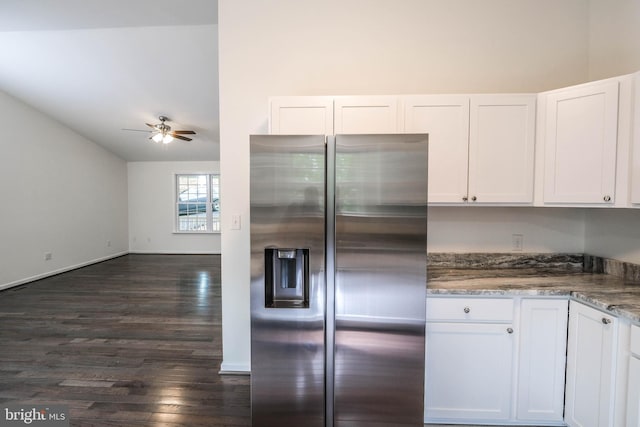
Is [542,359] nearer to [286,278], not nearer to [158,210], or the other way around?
Answer: [286,278]

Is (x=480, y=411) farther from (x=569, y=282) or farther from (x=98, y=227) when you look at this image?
(x=98, y=227)

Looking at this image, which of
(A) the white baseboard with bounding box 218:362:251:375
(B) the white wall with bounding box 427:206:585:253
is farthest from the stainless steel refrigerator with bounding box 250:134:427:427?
(B) the white wall with bounding box 427:206:585:253

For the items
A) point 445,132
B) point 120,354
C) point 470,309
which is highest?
point 445,132

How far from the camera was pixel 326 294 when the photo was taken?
5.16 ft

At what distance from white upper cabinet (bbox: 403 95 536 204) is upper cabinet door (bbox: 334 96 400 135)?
0.31 feet

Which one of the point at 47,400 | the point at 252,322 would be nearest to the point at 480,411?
the point at 252,322

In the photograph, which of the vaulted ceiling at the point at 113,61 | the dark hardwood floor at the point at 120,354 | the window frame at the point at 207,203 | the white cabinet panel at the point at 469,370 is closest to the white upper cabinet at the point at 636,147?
the white cabinet panel at the point at 469,370

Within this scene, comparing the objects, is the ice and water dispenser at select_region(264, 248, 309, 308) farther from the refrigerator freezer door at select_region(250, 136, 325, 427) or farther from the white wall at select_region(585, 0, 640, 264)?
the white wall at select_region(585, 0, 640, 264)

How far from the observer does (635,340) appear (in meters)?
1.32

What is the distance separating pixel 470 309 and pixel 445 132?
3.78ft

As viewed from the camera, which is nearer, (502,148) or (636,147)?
(636,147)

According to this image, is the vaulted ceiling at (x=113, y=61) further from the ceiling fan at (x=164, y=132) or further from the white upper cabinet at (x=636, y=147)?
the white upper cabinet at (x=636, y=147)

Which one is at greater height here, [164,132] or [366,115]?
[164,132]

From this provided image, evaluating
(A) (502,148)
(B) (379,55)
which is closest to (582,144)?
(A) (502,148)
